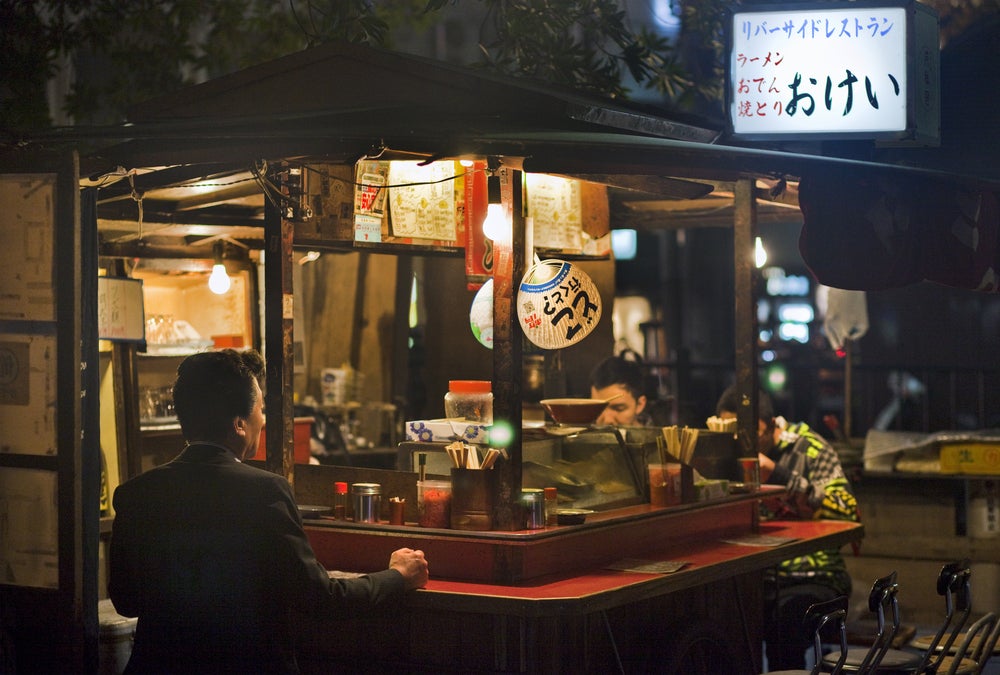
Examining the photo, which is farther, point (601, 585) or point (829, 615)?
point (601, 585)

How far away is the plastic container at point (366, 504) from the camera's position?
6.51 metres

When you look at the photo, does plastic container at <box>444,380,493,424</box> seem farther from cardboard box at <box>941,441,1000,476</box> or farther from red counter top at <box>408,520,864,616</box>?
cardboard box at <box>941,441,1000,476</box>

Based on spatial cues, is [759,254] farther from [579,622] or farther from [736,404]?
[579,622]

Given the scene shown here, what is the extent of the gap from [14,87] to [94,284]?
19.7 feet

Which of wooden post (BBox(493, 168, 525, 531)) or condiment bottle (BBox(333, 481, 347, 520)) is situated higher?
wooden post (BBox(493, 168, 525, 531))

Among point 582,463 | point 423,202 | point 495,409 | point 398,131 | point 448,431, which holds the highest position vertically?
point 398,131

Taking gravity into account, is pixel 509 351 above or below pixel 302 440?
above

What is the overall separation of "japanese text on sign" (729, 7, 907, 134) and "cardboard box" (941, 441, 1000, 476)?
4.61m

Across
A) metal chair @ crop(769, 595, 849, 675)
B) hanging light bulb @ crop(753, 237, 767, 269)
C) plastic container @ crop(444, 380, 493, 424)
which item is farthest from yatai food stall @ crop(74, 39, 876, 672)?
hanging light bulb @ crop(753, 237, 767, 269)

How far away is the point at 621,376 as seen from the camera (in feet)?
32.4

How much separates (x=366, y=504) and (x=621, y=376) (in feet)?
12.4

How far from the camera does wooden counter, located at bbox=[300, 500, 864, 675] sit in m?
5.88

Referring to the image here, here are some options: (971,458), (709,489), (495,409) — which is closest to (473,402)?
(495,409)

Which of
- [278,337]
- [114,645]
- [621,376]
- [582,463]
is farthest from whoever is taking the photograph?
[621,376]
